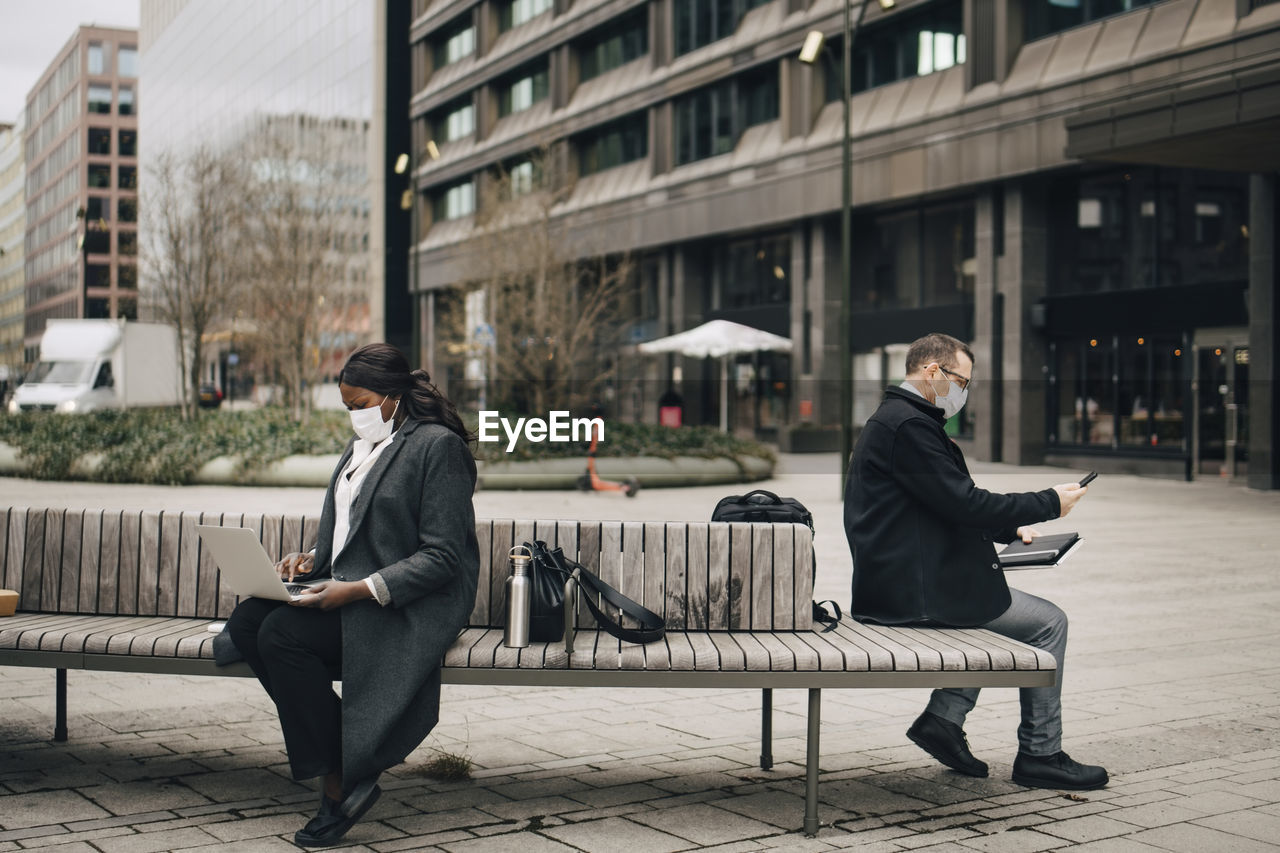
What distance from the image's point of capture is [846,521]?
17.5 feet

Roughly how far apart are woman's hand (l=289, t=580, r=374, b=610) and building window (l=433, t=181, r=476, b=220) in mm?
49886

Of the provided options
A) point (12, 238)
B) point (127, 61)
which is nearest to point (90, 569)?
point (12, 238)

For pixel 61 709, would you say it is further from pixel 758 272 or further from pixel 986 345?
pixel 758 272

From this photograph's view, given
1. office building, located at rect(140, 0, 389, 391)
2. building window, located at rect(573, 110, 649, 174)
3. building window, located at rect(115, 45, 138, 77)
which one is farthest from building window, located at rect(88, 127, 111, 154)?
building window, located at rect(573, 110, 649, 174)

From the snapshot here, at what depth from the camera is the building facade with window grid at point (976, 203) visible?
78.2 ft

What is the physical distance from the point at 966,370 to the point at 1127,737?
2.01 metres

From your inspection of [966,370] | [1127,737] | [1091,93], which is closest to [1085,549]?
[1127,737]

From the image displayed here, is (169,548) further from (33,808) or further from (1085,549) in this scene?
(1085,549)

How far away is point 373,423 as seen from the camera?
15.9 feet

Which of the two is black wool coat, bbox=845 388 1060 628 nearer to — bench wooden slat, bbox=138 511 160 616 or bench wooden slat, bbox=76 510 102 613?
bench wooden slat, bbox=138 511 160 616

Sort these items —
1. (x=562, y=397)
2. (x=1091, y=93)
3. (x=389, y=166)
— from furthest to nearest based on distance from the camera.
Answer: (x=389, y=166) < (x=562, y=397) < (x=1091, y=93)

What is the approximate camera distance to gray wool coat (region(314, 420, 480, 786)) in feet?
15.0

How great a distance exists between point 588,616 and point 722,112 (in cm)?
3471

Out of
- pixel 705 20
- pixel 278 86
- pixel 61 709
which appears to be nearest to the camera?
pixel 61 709
